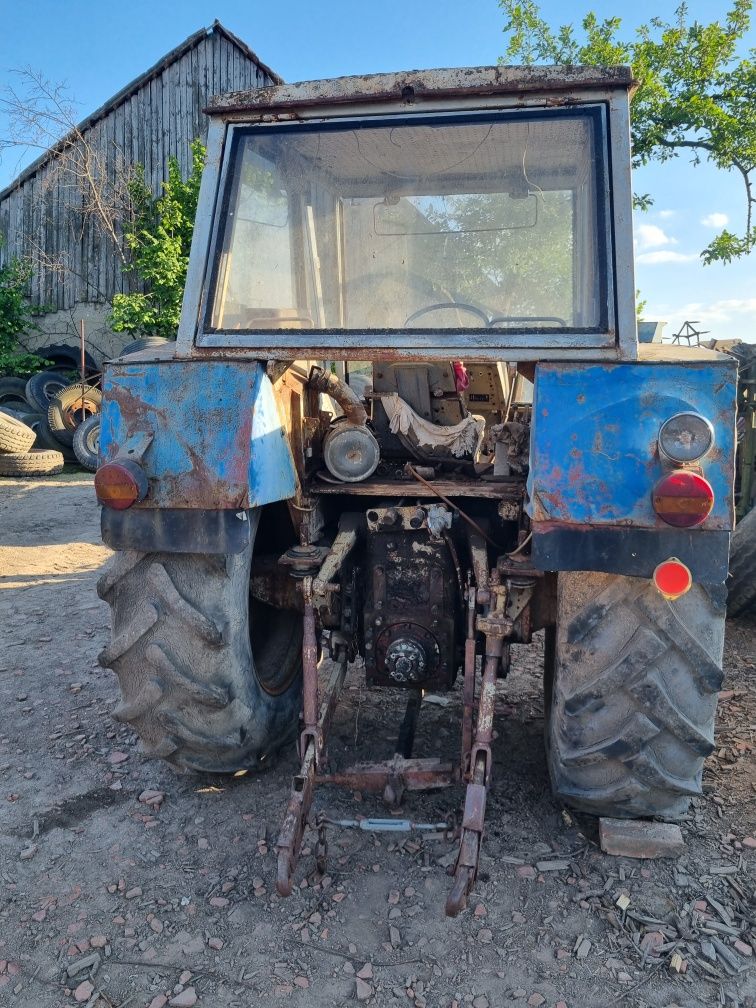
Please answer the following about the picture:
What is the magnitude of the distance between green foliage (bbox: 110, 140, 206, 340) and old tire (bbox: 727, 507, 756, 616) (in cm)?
1004

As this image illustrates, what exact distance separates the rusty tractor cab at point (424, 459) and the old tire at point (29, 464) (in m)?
8.18

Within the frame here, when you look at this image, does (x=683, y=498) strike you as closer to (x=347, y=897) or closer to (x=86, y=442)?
(x=347, y=897)

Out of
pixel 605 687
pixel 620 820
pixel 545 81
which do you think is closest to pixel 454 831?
pixel 620 820

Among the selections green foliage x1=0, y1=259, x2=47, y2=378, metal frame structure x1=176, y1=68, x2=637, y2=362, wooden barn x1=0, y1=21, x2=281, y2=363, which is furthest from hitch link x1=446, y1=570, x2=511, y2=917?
wooden barn x1=0, y1=21, x2=281, y2=363

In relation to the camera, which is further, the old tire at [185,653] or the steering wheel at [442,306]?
the steering wheel at [442,306]

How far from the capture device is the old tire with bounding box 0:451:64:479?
10.0 meters

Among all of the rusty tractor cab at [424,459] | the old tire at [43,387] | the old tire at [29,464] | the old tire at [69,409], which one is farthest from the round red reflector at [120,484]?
the old tire at [43,387]

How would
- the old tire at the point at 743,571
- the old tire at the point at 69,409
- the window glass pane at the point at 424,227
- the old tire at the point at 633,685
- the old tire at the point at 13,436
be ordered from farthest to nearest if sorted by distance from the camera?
the old tire at the point at 69,409 < the old tire at the point at 13,436 < the old tire at the point at 743,571 < the window glass pane at the point at 424,227 < the old tire at the point at 633,685

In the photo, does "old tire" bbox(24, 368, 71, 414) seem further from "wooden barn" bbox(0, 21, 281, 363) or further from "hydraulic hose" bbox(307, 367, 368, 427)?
"hydraulic hose" bbox(307, 367, 368, 427)

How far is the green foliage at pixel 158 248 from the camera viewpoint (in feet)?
41.1

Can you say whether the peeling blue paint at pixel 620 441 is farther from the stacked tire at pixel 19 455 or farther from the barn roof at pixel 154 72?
the barn roof at pixel 154 72

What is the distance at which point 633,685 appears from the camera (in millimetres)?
2252

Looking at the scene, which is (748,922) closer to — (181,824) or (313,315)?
(181,824)

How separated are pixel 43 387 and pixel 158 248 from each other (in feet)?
9.78
